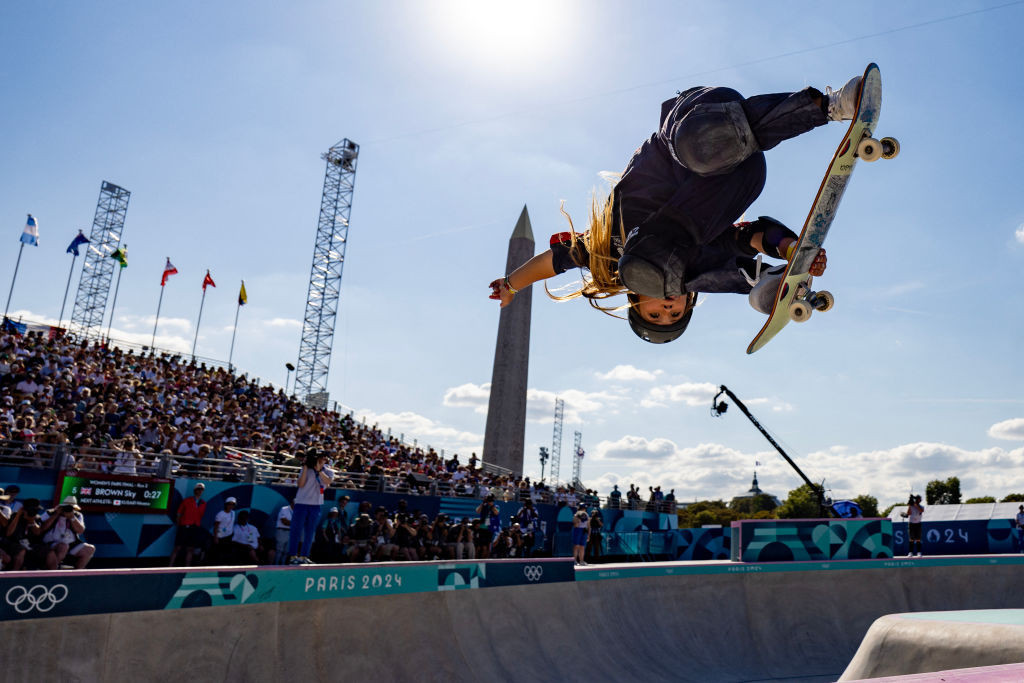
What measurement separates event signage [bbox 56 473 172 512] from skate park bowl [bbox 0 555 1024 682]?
16.7 feet

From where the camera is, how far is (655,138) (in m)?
4.34

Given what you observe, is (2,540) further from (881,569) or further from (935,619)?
(881,569)

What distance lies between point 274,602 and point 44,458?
19.3 ft

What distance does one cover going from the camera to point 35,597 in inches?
236

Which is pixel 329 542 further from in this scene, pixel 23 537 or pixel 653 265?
pixel 653 265

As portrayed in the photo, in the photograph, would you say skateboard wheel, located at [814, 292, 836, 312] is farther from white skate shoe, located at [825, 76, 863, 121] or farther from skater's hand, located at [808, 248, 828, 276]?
white skate shoe, located at [825, 76, 863, 121]

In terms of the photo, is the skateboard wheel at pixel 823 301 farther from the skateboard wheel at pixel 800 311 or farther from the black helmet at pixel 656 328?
the black helmet at pixel 656 328

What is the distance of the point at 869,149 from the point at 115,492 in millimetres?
11956

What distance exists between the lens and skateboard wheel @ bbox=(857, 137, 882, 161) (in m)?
3.46

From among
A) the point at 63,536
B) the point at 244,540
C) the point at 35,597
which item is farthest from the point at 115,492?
the point at 35,597

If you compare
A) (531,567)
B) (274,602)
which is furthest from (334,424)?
(274,602)

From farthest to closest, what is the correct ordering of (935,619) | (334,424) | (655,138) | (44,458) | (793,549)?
1. (334,424)
2. (793,549)
3. (44,458)
4. (935,619)
5. (655,138)

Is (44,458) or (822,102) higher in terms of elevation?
(822,102)

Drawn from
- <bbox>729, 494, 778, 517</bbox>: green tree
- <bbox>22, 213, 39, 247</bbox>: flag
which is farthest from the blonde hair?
<bbox>729, 494, 778, 517</bbox>: green tree
